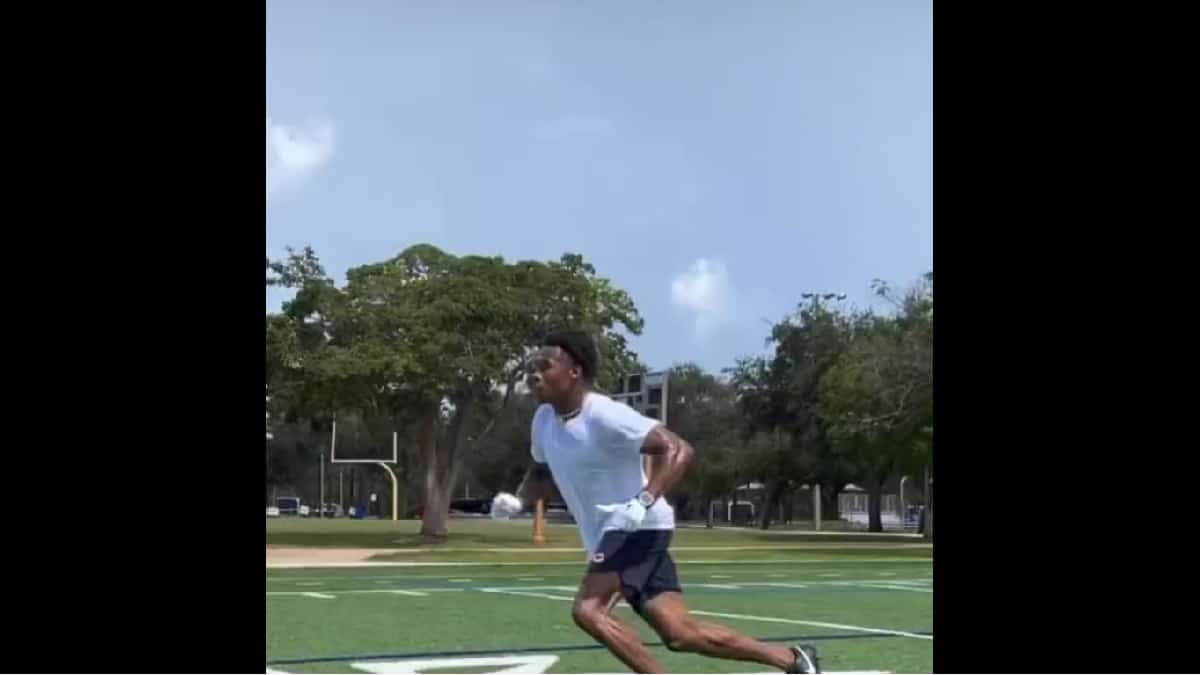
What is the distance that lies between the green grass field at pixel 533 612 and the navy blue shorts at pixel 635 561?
2.37 metres

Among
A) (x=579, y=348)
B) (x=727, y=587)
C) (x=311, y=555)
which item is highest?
(x=579, y=348)

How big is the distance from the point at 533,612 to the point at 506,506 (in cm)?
724

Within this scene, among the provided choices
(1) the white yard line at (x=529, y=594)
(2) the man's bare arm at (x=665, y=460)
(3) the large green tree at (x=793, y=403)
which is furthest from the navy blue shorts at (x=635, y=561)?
(3) the large green tree at (x=793, y=403)

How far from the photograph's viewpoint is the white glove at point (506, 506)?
26.5 feet

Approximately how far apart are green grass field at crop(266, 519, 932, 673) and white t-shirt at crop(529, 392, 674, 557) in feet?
8.20

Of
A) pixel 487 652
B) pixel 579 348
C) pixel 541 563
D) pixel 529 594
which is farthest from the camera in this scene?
pixel 541 563

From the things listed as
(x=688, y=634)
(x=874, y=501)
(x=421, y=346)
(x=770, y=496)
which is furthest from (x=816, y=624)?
(x=874, y=501)

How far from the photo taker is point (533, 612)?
1518 centimetres

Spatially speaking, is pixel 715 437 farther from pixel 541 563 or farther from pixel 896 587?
pixel 896 587
